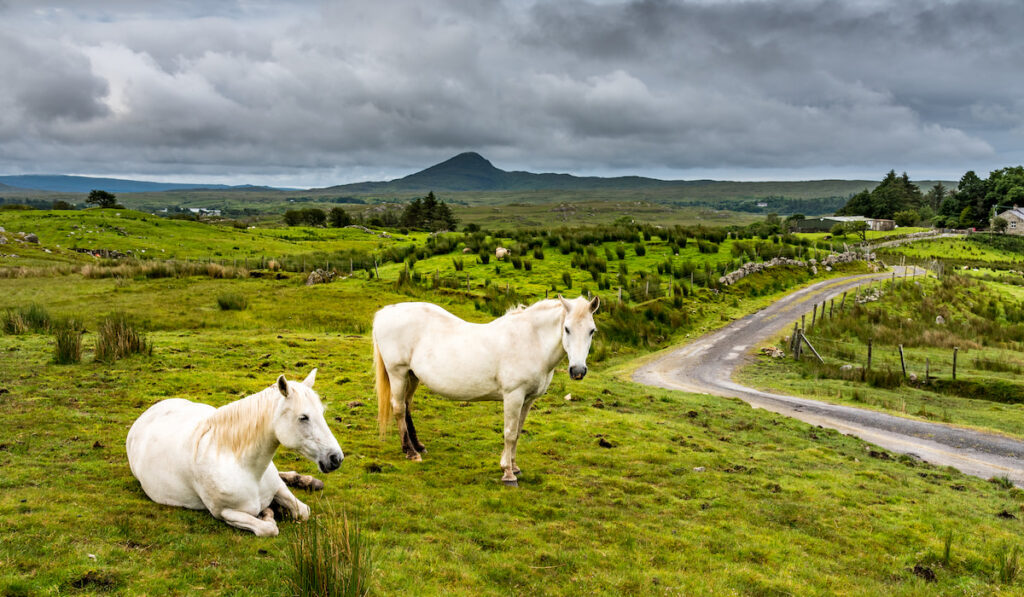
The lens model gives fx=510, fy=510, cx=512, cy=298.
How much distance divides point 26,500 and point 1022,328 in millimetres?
43047

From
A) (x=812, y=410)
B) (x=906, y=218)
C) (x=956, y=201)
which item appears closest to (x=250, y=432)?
(x=812, y=410)

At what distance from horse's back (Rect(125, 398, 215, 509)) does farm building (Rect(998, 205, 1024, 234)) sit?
383ft

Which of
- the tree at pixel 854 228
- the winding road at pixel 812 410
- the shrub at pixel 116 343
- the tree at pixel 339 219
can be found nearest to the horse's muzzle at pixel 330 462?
the shrub at pixel 116 343

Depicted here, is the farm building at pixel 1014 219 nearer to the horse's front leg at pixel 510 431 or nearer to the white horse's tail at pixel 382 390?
the horse's front leg at pixel 510 431

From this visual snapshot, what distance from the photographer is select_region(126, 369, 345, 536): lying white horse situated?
522 centimetres

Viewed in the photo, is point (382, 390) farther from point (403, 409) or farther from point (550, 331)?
point (550, 331)

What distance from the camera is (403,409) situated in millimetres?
8617

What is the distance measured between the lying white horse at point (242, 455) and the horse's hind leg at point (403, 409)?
9.11 feet

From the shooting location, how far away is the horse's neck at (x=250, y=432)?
17.4ft

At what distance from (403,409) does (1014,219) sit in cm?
11695

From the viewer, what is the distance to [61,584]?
3967 mm

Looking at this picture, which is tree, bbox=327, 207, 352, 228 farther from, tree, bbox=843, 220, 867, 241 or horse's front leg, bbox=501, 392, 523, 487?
horse's front leg, bbox=501, 392, 523, 487

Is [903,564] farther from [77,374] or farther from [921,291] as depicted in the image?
[921,291]

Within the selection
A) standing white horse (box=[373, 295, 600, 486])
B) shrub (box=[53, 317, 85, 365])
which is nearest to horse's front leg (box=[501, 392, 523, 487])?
standing white horse (box=[373, 295, 600, 486])
